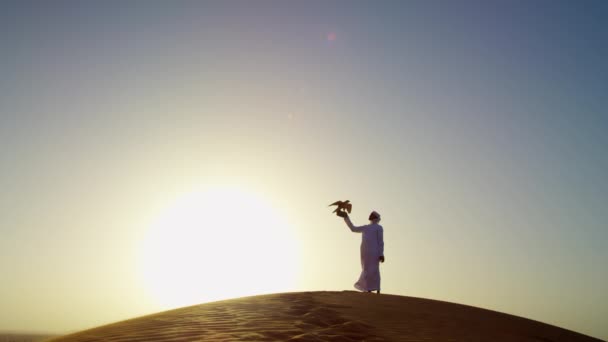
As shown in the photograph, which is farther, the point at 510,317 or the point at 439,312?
the point at 510,317

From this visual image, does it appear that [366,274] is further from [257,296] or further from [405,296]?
[257,296]

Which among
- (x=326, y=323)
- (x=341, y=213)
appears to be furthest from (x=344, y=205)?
(x=326, y=323)

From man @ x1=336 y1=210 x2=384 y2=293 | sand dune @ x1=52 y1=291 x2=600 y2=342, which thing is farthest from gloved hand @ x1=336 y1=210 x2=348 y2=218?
sand dune @ x1=52 y1=291 x2=600 y2=342

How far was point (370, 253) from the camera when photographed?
43.0ft

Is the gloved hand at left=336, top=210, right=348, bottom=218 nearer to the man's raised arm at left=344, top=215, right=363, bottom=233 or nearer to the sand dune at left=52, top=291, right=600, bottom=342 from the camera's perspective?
the man's raised arm at left=344, top=215, right=363, bottom=233

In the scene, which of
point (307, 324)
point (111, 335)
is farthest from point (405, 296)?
point (111, 335)

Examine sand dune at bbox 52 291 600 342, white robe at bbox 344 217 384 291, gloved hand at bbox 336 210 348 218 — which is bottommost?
sand dune at bbox 52 291 600 342

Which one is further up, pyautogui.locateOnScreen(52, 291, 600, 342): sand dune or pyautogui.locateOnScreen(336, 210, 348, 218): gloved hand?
pyautogui.locateOnScreen(336, 210, 348, 218): gloved hand

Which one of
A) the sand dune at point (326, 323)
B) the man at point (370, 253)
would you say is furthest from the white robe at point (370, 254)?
the sand dune at point (326, 323)

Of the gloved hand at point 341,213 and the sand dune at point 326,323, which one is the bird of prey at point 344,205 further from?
the sand dune at point 326,323

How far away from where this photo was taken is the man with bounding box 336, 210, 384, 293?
512 inches

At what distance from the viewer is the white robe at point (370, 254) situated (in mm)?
13016

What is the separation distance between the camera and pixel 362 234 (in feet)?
43.8

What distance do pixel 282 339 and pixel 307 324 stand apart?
112 centimetres
